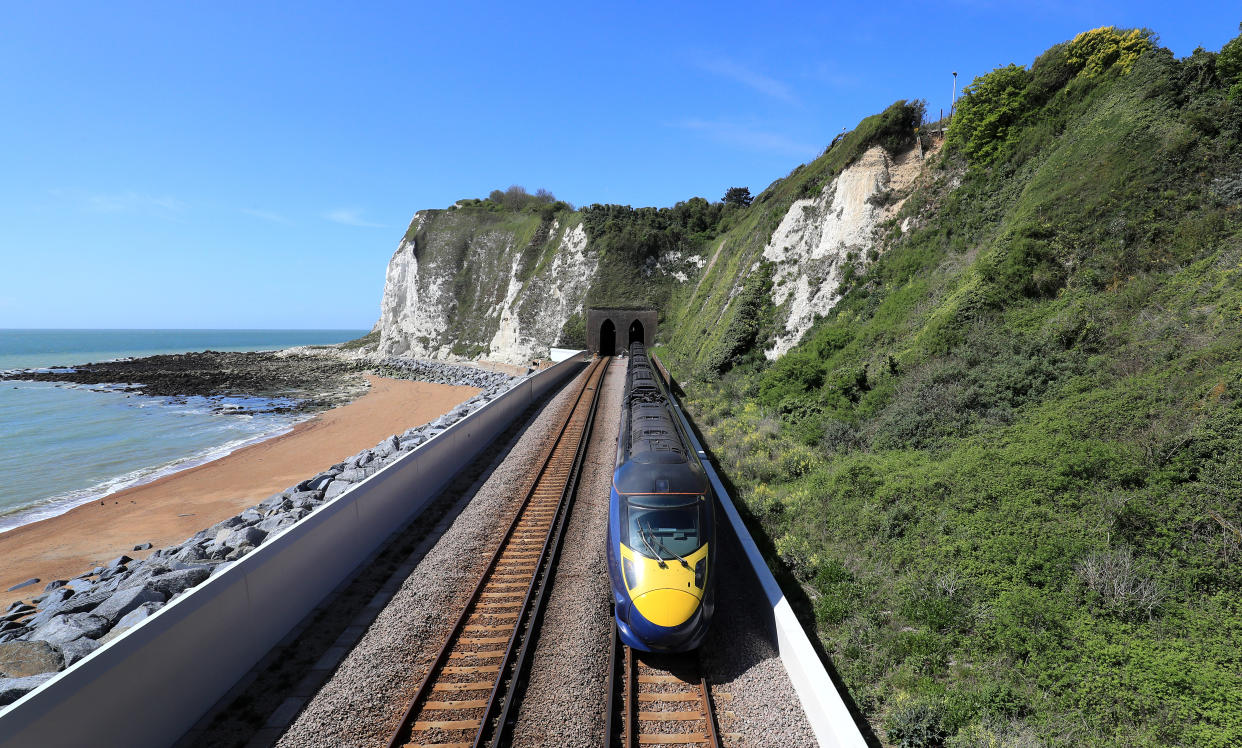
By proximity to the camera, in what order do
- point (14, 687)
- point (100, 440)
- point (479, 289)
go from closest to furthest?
point (14, 687)
point (100, 440)
point (479, 289)

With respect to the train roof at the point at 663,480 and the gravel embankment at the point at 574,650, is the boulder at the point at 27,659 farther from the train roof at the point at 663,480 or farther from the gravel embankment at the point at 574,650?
Result: the train roof at the point at 663,480

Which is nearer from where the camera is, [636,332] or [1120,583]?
[1120,583]

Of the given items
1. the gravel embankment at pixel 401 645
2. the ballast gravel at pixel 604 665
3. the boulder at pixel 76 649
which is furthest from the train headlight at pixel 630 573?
the boulder at pixel 76 649

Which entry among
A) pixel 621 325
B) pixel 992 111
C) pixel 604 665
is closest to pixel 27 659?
pixel 604 665

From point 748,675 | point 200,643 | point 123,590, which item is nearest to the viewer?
point 200,643

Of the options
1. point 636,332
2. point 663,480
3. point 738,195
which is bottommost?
point 663,480

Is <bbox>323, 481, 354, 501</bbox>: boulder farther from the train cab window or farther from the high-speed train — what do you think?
the train cab window

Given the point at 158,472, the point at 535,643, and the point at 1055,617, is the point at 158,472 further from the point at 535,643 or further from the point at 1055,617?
the point at 1055,617

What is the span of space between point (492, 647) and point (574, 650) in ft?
4.27

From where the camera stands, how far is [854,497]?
11164 millimetres

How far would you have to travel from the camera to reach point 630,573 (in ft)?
25.3

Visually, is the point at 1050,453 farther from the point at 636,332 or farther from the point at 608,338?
the point at 608,338

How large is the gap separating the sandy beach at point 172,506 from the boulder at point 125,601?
7.91 meters

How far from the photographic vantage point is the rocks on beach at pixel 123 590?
23.3 ft
